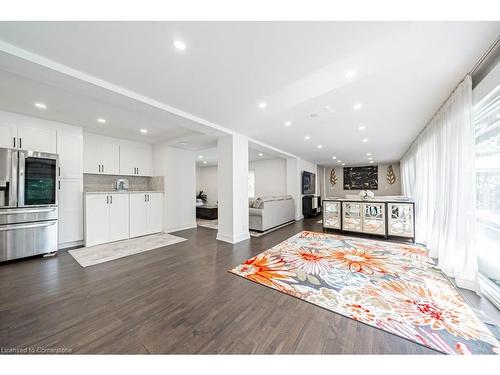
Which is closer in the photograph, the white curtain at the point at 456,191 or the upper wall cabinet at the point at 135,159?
the white curtain at the point at 456,191

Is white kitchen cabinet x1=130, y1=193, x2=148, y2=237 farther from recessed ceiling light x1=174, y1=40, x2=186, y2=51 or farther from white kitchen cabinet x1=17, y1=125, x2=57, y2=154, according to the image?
recessed ceiling light x1=174, y1=40, x2=186, y2=51

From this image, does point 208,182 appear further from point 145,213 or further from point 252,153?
point 145,213

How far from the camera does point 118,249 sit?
11.2 feet

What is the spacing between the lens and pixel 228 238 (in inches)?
157

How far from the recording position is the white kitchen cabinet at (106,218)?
11.8ft

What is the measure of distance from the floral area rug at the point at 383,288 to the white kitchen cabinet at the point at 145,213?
10.2ft

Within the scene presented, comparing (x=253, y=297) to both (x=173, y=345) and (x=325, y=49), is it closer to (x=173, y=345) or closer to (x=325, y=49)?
(x=173, y=345)

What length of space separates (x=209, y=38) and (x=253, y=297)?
2496 mm

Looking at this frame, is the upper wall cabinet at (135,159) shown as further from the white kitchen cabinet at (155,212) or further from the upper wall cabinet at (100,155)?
the white kitchen cabinet at (155,212)

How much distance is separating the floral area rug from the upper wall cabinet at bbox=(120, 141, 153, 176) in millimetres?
4033

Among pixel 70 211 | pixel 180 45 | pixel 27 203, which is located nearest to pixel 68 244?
pixel 70 211

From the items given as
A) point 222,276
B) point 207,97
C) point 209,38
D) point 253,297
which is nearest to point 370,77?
point 209,38

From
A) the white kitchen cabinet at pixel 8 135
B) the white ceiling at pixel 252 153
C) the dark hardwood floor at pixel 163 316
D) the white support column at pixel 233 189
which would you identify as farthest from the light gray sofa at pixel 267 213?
the white kitchen cabinet at pixel 8 135

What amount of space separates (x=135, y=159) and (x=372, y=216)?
20.8 ft
